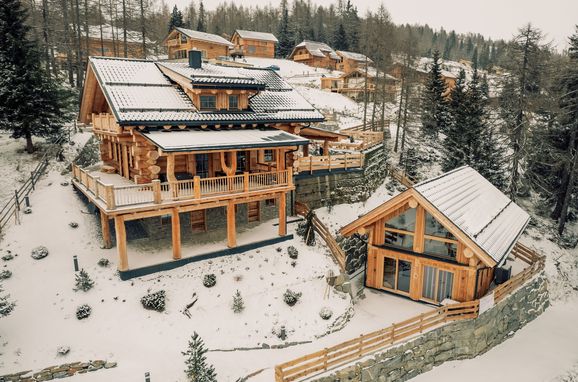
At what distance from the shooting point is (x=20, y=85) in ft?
77.8

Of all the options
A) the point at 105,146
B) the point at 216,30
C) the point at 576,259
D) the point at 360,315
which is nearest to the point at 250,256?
the point at 360,315

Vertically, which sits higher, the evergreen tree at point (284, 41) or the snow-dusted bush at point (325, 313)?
the evergreen tree at point (284, 41)

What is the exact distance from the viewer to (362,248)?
23953 millimetres

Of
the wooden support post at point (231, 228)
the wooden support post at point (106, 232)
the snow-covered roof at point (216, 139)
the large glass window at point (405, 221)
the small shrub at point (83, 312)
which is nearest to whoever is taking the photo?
the small shrub at point (83, 312)

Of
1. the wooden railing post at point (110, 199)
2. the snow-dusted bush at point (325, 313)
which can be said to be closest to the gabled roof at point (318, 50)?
the wooden railing post at point (110, 199)

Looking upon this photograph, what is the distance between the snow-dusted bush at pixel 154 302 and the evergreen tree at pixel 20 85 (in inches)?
614

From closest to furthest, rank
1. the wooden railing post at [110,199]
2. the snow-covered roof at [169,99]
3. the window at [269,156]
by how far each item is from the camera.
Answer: the wooden railing post at [110,199]
the snow-covered roof at [169,99]
the window at [269,156]

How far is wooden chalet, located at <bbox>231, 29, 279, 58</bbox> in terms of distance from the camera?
7312 centimetres

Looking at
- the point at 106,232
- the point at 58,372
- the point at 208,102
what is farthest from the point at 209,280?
the point at 208,102

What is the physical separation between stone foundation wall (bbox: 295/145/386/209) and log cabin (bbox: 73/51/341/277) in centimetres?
156

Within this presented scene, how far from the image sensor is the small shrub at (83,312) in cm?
1530

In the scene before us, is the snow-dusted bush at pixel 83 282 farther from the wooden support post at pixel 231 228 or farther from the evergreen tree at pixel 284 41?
the evergreen tree at pixel 284 41

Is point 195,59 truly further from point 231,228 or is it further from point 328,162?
point 231,228

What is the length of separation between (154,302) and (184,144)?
22.0 feet
